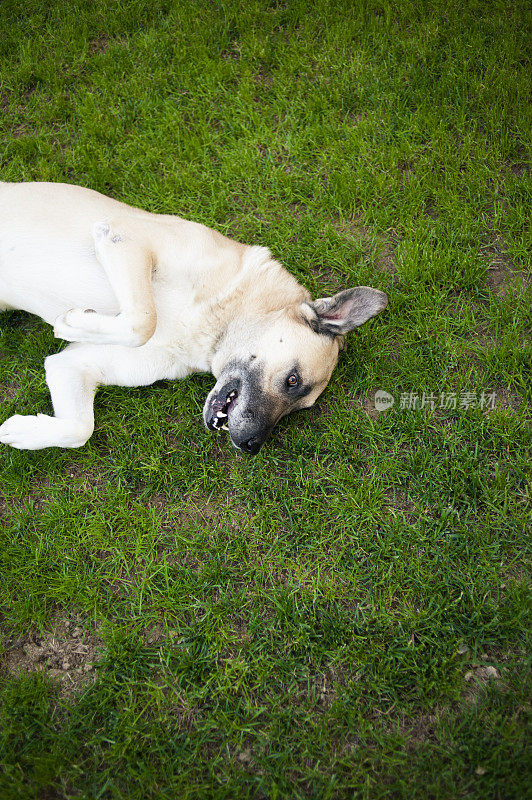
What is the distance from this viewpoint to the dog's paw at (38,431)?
13.5ft

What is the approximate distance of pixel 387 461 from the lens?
4.43m

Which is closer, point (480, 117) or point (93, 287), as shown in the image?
point (93, 287)

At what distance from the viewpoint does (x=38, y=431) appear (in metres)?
4.10

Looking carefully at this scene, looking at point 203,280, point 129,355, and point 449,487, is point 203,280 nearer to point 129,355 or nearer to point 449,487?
point 129,355

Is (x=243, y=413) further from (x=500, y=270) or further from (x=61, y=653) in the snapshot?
(x=500, y=270)

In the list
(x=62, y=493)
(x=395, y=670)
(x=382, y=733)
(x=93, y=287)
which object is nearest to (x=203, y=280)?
(x=93, y=287)

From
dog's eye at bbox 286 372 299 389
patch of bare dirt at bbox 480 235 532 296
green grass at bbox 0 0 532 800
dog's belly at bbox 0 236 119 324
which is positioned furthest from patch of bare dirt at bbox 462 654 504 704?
dog's belly at bbox 0 236 119 324

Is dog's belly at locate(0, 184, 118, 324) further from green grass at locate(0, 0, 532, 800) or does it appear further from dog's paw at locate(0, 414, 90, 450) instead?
dog's paw at locate(0, 414, 90, 450)

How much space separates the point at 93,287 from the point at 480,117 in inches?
158

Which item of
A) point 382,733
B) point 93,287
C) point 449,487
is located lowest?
point 382,733

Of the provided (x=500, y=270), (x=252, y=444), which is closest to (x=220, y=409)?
(x=252, y=444)

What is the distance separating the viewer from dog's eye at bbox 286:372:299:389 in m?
4.00

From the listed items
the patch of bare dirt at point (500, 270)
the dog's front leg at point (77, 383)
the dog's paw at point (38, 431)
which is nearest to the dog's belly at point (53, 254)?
the dog's front leg at point (77, 383)

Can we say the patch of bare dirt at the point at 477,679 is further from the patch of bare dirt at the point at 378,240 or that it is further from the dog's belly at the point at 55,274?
the dog's belly at the point at 55,274
